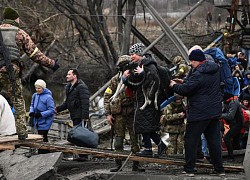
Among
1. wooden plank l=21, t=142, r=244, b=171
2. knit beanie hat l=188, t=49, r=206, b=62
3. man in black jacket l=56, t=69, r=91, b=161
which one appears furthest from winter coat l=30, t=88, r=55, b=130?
knit beanie hat l=188, t=49, r=206, b=62

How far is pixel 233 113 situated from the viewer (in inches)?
411

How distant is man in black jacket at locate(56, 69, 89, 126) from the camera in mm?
11041

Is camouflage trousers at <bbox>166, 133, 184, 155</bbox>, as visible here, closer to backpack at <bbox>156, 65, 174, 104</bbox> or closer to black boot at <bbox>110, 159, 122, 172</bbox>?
black boot at <bbox>110, 159, 122, 172</bbox>

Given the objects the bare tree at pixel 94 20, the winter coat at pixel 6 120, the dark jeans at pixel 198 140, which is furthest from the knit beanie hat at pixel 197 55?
the bare tree at pixel 94 20

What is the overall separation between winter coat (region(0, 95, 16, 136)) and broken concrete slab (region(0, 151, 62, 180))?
53 centimetres

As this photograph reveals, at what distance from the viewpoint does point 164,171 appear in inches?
368

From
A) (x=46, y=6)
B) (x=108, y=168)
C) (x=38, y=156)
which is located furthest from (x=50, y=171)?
(x=46, y=6)

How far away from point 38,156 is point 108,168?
1.86 metres

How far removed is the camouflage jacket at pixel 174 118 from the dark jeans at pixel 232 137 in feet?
2.61

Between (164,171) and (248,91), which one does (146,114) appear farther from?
(248,91)

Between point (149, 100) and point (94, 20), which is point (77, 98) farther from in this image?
point (94, 20)

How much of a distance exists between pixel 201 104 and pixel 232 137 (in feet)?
9.22

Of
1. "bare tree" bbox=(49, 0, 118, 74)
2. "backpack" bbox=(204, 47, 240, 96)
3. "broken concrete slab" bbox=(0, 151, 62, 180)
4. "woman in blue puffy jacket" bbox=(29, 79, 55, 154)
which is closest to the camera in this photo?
"broken concrete slab" bbox=(0, 151, 62, 180)

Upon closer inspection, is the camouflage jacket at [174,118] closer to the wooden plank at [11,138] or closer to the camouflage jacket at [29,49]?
the wooden plank at [11,138]
